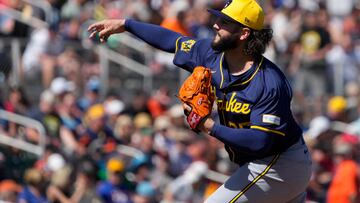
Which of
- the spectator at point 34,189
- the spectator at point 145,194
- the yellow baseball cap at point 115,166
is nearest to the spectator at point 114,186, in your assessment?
the yellow baseball cap at point 115,166

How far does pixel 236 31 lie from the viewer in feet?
21.9

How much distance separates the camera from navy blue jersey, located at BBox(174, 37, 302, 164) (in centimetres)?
643

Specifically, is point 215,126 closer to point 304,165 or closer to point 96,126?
point 304,165

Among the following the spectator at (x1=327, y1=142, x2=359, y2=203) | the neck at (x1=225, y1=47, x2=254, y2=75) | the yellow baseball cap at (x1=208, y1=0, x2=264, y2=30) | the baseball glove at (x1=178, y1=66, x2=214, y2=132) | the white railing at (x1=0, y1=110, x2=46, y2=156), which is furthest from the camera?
the white railing at (x1=0, y1=110, x2=46, y2=156)

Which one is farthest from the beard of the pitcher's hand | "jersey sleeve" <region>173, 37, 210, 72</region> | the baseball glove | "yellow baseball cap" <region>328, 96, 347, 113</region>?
"yellow baseball cap" <region>328, 96, 347, 113</region>

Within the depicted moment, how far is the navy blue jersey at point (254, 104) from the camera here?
643 centimetres

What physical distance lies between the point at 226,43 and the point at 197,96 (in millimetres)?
479

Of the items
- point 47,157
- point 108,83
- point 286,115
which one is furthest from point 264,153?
point 108,83

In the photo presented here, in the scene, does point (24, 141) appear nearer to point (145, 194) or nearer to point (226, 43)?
point (145, 194)

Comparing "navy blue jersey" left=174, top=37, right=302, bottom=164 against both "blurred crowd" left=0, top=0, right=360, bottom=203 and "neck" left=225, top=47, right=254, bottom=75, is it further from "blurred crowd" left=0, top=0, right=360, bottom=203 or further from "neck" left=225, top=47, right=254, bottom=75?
"blurred crowd" left=0, top=0, right=360, bottom=203

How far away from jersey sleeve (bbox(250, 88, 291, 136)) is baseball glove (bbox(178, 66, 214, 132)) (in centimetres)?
31

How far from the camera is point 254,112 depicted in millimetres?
6473

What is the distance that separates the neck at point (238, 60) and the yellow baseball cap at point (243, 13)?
0.20 metres

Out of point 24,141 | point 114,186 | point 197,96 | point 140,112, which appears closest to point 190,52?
point 197,96
